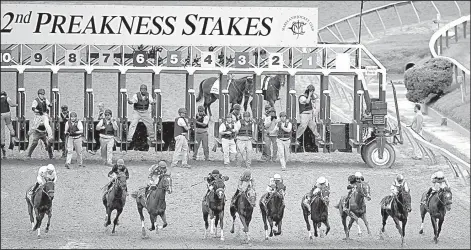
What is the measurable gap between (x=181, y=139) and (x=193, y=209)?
420 cm

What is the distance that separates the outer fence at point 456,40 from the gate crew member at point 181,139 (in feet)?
25.0

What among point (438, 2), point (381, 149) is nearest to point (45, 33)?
point (381, 149)

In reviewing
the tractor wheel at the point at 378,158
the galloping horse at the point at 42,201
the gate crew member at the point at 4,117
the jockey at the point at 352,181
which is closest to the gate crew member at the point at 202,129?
the tractor wheel at the point at 378,158

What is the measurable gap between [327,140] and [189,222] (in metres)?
6.82

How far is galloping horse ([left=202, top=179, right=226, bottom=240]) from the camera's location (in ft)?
68.1

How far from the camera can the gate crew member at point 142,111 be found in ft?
92.3

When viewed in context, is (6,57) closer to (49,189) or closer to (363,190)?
(49,189)

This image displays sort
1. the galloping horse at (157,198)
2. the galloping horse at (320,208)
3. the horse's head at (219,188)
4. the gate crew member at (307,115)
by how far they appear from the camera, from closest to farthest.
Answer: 1. the horse's head at (219,188)
2. the galloping horse at (320,208)
3. the galloping horse at (157,198)
4. the gate crew member at (307,115)

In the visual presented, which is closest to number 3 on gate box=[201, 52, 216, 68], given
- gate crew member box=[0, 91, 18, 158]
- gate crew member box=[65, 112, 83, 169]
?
gate crew member box=[65, 112, 83, 169]

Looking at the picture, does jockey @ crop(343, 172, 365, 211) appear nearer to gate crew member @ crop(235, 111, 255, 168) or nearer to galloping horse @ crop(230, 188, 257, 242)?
galloping horse @ crop(230, 188, 257, 242)

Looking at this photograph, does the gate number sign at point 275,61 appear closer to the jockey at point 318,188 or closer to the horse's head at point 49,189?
the jockey at point 318,188

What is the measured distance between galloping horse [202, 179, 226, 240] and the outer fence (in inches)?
474

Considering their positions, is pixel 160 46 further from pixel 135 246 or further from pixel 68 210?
pixel 135 246

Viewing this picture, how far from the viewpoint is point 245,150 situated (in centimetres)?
2772
